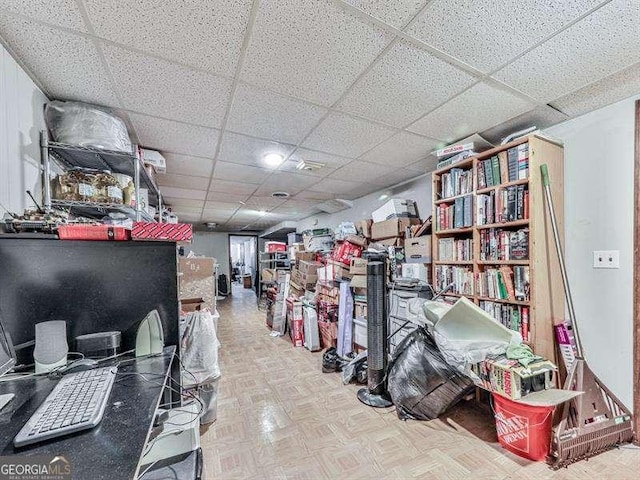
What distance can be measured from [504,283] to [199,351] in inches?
89.1

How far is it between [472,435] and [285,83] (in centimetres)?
253

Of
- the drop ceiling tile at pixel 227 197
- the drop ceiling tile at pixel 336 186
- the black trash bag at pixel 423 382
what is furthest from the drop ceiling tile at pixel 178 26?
the drop ceiling tile at pixel 227 197

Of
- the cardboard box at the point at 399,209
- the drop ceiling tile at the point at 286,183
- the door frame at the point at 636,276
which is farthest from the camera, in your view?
the drop ceiling tile at the point at 286,183

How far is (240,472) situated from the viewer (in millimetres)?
1504

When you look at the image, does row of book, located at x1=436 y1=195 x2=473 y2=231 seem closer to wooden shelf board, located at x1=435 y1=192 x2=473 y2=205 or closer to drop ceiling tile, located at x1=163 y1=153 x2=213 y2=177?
wooden shelf board, located at x1=435 y1=192 x2=473 y2=205

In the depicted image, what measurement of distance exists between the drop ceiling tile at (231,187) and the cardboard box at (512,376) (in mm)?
3148

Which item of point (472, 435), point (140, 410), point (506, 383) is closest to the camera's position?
point (140, 410)

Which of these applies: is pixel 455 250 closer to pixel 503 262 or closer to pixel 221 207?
pixel 503 262

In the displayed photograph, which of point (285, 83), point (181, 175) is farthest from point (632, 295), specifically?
point (181, 175)

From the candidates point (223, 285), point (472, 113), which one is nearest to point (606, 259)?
point (472, 113)

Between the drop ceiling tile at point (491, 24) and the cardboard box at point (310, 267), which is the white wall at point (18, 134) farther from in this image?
the cardboard box at point (310, 267)

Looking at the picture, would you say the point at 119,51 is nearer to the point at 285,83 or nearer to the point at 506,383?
the point at 285,83

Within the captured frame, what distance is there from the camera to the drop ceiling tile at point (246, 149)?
226 cm

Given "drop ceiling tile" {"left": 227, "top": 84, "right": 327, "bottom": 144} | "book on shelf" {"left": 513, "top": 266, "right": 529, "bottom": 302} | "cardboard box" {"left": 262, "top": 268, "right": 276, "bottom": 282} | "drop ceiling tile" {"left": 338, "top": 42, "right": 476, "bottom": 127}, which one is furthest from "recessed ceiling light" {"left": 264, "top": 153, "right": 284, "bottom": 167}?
"cardboard box" {"left": 262, "top": 268, "right": 276, "bottom": 282}
